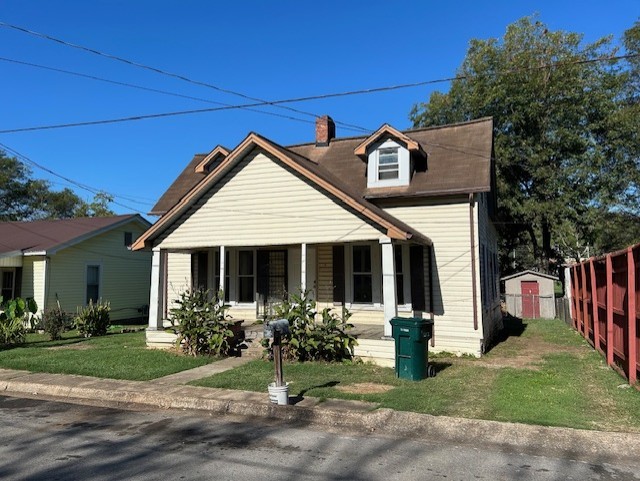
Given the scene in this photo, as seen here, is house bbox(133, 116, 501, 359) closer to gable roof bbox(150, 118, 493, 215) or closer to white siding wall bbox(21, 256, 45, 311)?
gable roof bbox(150, 118, 493, 215)

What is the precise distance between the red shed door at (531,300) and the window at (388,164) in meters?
15.9

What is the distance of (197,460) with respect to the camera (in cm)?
507

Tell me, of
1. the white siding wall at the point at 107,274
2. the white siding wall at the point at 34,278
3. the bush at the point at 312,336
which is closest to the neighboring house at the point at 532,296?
the bush at the point at 312,336

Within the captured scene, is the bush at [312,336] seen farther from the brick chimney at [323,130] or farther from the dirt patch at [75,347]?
the brick chimney at [323,130]

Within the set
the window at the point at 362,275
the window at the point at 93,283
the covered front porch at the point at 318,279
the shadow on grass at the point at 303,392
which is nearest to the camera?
the shadow on grass at the point at 303,392

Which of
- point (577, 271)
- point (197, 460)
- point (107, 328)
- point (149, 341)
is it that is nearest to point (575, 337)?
point (577, 271)

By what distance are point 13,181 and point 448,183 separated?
148 ft

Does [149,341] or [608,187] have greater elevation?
[608,187]

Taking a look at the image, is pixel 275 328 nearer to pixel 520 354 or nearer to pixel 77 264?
pixel 520 354

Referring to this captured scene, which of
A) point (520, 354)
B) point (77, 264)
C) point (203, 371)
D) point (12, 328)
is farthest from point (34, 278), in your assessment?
point (520, 354)

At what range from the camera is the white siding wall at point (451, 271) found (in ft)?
40.5

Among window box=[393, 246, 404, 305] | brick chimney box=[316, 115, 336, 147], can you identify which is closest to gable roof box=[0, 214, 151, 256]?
brick chimney box=[316, 115, 336, 147]

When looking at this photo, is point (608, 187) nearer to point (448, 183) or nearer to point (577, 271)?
point (577, 271)

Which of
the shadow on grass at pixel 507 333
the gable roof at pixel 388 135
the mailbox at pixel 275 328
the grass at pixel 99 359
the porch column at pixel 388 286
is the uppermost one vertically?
the gable roof at pixel 388 135
